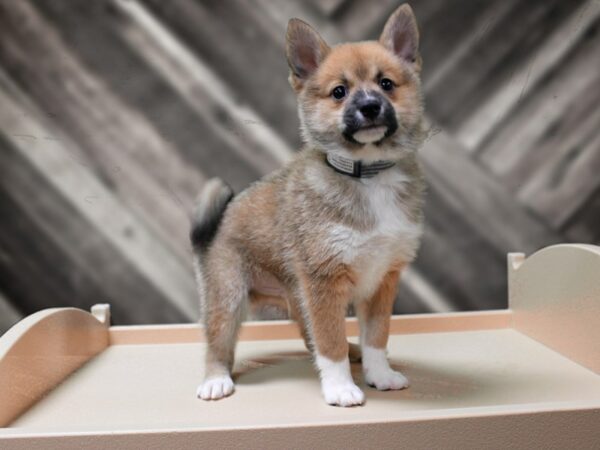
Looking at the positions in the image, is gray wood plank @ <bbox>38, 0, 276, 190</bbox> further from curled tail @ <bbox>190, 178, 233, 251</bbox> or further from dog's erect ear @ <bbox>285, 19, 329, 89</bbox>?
dog's erect ear @ <bbox>285, 19, 329, 89</bbox>

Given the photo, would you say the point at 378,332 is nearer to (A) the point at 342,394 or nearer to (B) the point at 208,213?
(A) the point at 342,394

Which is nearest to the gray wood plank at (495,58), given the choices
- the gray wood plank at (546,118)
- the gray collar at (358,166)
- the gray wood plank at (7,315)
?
the gray wood plank at (546,118)

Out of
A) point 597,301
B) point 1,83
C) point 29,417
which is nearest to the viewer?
point 29,417

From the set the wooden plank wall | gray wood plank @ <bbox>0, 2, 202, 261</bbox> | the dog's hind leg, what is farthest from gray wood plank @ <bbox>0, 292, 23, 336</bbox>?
the dog's hind leg

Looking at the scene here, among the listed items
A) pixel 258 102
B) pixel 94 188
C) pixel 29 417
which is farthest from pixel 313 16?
pixel 29 417

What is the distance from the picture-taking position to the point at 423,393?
4.43ft

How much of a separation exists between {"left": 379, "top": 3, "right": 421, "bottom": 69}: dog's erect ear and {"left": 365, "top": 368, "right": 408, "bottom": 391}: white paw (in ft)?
2.31

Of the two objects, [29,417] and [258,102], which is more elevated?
[258,102]

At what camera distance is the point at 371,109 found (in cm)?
122

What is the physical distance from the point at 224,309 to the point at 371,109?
59 centimetres

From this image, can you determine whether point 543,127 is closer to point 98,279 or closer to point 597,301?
point 597,301

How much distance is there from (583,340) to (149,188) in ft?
4.42

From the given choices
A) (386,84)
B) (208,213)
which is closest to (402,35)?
(386,84)

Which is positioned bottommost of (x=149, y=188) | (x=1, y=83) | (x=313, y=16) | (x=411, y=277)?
(x=411, y=277)
